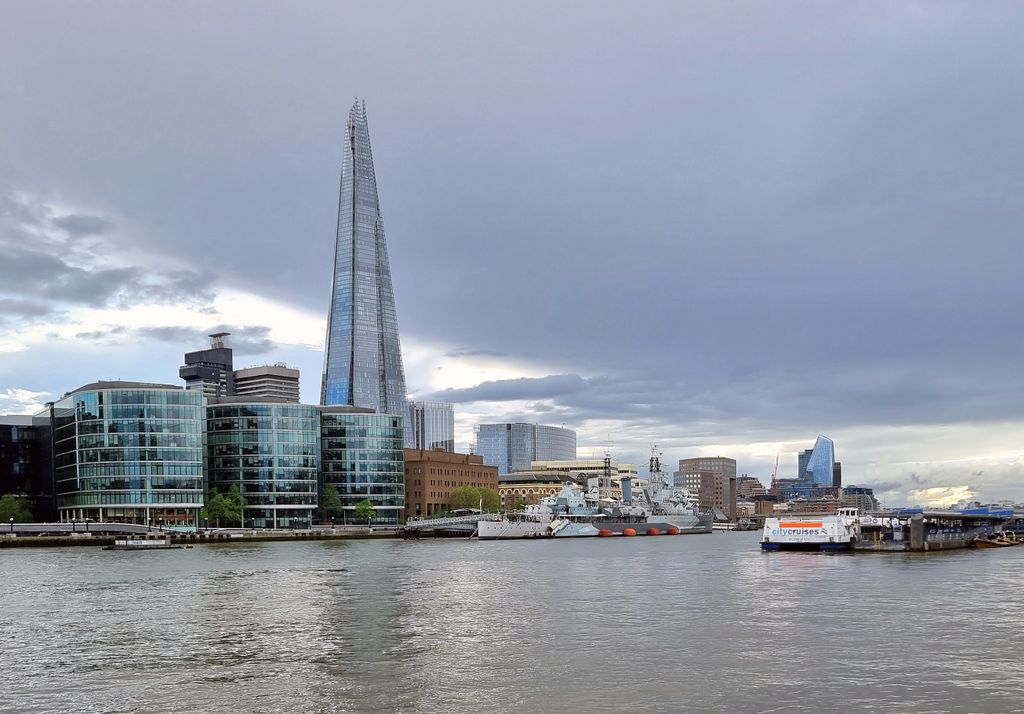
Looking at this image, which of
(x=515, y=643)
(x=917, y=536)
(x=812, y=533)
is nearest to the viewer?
(x=515, y=643)

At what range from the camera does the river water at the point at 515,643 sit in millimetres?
36594

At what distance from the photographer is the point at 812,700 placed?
35.7 meters

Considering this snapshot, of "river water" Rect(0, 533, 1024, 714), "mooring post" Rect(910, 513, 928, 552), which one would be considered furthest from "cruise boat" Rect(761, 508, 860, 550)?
"river water" Rect(0, 533, 1024, 714)

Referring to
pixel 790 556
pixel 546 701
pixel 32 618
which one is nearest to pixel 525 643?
pixel 546 701

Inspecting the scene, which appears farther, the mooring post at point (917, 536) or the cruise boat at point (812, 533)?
the cruise boat at point (812, 533)

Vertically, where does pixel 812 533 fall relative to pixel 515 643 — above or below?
below

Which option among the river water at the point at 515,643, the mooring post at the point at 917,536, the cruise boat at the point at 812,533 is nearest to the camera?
the river water at the point at 515,643

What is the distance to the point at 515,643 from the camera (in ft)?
162

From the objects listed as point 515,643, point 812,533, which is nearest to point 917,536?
point 812,533

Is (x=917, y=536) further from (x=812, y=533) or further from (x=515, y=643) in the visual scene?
(x=515, y=643)

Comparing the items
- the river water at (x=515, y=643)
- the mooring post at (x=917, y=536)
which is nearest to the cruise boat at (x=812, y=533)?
the mooring post at (x=917, y=536)

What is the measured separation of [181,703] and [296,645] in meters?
12.9

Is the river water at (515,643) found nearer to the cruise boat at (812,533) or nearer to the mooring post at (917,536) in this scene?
the mooring post at (917,536)

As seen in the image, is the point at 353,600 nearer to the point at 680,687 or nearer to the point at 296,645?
the point at 296,645
